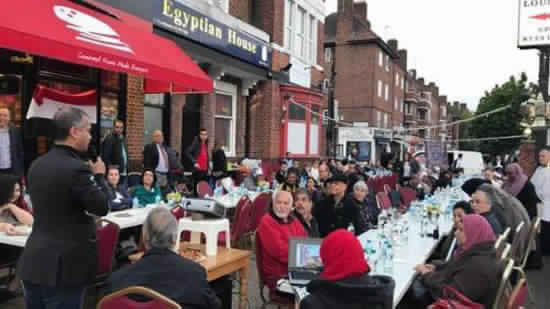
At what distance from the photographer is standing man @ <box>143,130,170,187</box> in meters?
8.43

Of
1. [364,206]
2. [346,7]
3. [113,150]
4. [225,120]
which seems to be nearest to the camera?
[364,206]

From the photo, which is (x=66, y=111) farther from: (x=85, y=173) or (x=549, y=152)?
(x=549, y=152)

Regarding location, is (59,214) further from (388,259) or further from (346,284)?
(388,259)

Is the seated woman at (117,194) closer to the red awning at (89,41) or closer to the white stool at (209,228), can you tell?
the red awning at (89,41)

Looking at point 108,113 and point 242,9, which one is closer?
point 108,113

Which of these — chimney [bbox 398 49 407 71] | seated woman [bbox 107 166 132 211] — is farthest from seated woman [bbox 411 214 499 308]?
chimney [bbox 398 49 407 71]

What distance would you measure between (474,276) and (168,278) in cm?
227

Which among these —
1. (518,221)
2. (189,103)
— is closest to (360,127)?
(189,103)

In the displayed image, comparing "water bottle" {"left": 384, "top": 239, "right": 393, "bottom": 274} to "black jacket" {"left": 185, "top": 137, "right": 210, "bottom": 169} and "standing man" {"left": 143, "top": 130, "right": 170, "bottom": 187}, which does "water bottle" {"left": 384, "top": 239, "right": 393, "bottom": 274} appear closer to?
"standing man" {"left": 143, "top": 130, "right": 170, "bottom": 187}

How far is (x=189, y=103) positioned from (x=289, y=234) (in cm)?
832

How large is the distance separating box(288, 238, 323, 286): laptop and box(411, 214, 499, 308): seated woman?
1.03 metres

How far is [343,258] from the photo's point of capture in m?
2.77

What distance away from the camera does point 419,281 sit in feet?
13.6

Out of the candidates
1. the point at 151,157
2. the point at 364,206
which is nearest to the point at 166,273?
the point at 364,206
